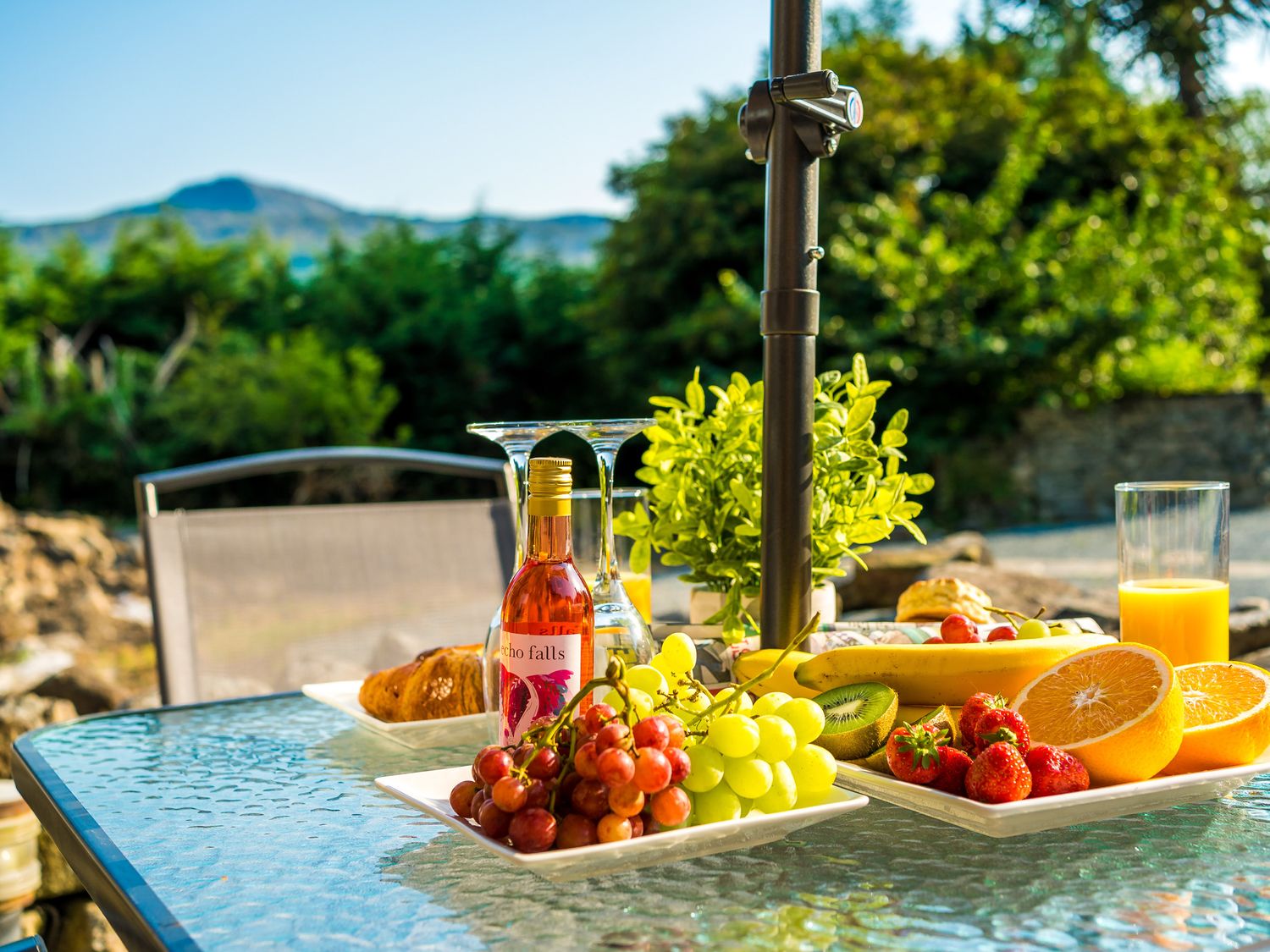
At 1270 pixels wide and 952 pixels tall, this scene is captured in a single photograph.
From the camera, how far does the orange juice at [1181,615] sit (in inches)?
40.9

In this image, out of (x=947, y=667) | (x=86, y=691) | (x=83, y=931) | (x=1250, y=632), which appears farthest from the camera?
(x=86, y=691)

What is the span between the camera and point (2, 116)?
18.6 meters

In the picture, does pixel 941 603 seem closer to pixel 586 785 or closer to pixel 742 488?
pixel 742 488

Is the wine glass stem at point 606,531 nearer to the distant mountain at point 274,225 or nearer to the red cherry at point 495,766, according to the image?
the red cherry at point 495,766

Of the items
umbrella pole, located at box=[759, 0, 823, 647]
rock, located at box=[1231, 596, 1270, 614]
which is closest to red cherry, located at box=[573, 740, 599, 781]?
umbrella pole, located at box=[759, 0, 823, 647]

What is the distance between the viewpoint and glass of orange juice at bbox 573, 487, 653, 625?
115 cm

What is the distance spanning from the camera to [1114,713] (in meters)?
0.77

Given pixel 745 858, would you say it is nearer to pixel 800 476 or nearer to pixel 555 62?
pixel 800 476

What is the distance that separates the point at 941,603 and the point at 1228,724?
428mm

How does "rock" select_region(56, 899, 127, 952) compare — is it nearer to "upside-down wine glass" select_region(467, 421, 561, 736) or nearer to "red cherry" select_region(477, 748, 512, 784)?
"upside-down wine glass" select_region(467, 421, 561, 736)

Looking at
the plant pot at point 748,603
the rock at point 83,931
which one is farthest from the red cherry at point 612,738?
the rock at point 83,931

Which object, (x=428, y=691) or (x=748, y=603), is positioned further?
(x=748, y=603)

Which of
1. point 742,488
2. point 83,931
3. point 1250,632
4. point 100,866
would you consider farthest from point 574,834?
point 1250,632

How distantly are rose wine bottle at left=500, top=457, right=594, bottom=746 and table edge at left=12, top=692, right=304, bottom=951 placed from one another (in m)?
0.26
